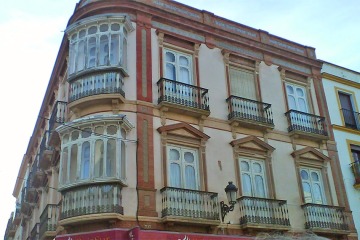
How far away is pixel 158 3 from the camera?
17.2 metres

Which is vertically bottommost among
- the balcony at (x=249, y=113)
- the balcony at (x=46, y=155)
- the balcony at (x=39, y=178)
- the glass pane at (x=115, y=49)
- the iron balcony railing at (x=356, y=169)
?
the iron balcony railing at (x=356, y=169)

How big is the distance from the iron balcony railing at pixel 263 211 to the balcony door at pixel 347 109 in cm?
678

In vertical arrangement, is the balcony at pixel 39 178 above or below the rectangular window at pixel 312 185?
above

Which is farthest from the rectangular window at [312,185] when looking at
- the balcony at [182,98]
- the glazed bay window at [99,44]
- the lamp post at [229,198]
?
the glazed bay window at [99,44]

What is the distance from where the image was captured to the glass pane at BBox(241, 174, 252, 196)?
15.9 meters

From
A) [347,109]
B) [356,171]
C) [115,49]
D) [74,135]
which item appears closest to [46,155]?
[74,135]

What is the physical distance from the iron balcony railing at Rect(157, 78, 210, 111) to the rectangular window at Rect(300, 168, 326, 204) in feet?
16.2

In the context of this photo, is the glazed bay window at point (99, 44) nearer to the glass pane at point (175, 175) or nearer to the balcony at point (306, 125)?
the glass pane at point (175, 175)

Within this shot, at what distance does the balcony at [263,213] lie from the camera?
14906 mm

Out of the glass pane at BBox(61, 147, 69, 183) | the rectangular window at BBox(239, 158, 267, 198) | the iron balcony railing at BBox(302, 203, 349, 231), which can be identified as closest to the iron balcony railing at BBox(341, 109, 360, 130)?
the iron balcony railing at BBox(302, 203, 349, 231)

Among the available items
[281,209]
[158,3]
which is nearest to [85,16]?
[158,3]

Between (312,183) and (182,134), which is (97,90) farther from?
(312,183)

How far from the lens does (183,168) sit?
14938 mm

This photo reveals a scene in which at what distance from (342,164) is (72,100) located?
37.5ft
